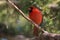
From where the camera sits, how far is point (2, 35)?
16.0ft

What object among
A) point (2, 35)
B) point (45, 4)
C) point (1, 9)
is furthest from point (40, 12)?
point (2, 35)

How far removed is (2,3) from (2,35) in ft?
7.70

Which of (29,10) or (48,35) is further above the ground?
(29,10)

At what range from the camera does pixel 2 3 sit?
2607mm

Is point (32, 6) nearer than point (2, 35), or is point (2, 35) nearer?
point (32, 6)

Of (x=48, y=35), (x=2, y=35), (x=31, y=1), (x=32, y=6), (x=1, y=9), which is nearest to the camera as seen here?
(x=48, y=35)

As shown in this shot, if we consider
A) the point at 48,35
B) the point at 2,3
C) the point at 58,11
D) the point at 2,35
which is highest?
the point at 2,35

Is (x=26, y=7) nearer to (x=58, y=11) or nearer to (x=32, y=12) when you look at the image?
(x=32, y=12)

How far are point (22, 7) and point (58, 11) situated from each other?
1.60 feet

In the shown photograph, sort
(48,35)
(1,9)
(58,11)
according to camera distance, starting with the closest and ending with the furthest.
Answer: (48,35) < (58,11) < (1,9)

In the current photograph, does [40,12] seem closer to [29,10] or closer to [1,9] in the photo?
[29,10]

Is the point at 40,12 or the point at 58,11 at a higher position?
the point at 58,11

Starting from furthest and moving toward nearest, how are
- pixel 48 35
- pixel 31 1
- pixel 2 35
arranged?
pixel 2 35, pixel 31 1, pixel 48 35

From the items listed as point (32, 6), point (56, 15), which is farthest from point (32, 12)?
point (56, 15)
